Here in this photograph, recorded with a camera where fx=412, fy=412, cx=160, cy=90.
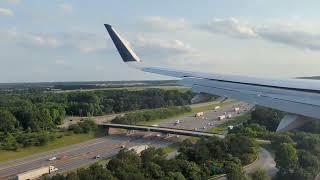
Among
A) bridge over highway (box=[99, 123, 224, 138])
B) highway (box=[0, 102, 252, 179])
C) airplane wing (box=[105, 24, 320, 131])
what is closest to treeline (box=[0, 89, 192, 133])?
bridge over highway (box=[99, 123, 224, 138])

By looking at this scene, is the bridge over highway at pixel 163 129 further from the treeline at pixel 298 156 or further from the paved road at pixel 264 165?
the treeline at pixel 298 156

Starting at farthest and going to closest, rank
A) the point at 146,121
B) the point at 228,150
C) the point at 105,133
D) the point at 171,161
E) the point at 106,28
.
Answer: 1. the point at 146,121
2. the point at 105,133
3. the point at 228,150
4. the point at 171,161
5. the point at 106,28

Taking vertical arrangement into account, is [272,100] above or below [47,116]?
above

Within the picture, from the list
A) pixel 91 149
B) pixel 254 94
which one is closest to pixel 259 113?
pixel 91 149

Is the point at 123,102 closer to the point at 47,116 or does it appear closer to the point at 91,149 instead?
the point at 47,116

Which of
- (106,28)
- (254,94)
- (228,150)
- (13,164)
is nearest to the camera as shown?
(254,94)

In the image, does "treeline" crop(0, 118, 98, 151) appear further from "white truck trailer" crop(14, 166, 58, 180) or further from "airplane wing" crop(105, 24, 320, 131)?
"airplane wing" crop(105, 24, 320, 131)
